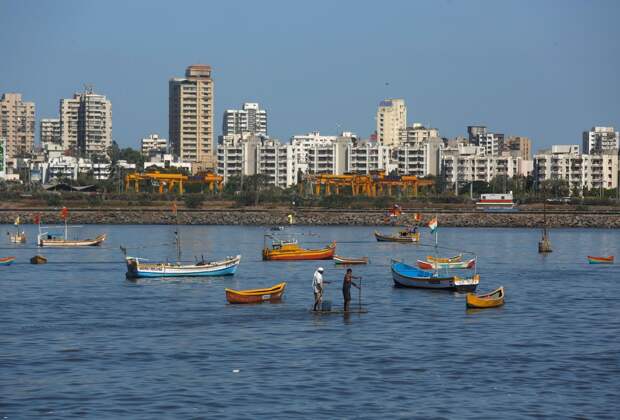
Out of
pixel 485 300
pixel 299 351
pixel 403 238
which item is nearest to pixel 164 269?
pixel 485 300

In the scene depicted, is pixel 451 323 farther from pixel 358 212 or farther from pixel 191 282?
pixel 358 212

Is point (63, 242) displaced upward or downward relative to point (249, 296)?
upward

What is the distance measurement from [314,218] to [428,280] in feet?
337

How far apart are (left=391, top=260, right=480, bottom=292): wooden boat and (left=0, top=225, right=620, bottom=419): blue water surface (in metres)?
0.52

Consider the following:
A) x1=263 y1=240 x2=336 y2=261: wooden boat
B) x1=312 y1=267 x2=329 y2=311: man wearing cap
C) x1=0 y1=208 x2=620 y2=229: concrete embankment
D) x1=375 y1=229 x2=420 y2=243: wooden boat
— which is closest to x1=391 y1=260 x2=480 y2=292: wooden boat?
x1=312 y1=267 x2=329 y2=311: man wearing cap

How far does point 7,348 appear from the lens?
38.7 meters

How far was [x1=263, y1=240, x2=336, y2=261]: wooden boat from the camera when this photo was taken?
8362 cm

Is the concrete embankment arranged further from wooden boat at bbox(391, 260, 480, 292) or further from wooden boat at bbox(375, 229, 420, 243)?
wooden boat at bbox(391, 260, 480, 292)

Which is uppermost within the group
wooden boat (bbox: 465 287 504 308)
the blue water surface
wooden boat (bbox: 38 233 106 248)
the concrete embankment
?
the concrete embankment

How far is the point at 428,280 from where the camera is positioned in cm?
5856

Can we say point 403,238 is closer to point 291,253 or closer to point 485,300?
point 291,253

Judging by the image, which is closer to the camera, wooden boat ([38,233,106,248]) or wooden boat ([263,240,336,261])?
wooden boat ([263,240,336,261])

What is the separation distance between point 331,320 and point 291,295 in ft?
35.3

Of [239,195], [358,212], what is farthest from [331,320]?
[239,195]
